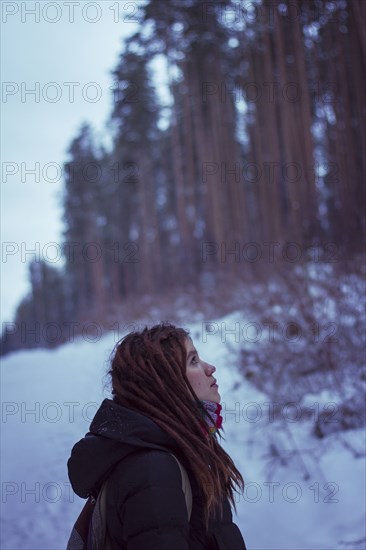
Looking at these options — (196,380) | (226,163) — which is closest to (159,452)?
(196,380)

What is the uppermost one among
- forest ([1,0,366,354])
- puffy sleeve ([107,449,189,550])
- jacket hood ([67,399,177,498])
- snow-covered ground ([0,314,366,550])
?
forest ([1,0,366,354])

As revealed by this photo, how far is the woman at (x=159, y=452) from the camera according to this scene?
5.33 feet

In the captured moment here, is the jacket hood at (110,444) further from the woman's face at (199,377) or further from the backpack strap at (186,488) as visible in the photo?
the woman's face at (199,377)

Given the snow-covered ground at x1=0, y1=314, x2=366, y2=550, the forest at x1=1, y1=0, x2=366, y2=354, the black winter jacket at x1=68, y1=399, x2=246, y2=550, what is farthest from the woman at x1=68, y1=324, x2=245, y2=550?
the forest at x1=1, y1=0, x2=366, y2=354

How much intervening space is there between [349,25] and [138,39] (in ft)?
30.4

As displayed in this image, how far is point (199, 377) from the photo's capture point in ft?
6.57

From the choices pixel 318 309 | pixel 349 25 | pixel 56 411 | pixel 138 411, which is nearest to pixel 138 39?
pixel 349 25

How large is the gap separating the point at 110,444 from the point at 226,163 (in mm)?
17496

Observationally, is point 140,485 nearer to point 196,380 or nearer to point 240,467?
point 196,380

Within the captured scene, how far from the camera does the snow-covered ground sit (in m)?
3.66

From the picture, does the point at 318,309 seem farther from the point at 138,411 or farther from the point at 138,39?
the point at 138,39

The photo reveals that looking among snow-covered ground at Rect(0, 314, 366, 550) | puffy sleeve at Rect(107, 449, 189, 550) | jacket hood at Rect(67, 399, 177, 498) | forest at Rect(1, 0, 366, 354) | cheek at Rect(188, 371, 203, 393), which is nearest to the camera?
puffy sleeve at Rect(107, 449, 189, 550)

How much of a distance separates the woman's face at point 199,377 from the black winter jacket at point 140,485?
241 millimetres

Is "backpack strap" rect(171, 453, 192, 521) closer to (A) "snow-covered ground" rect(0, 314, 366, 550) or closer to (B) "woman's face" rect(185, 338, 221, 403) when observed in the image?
(B) "woman's face" rect(185, 338, 221, 403)
